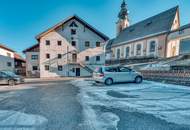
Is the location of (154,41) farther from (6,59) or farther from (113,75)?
(6,59)

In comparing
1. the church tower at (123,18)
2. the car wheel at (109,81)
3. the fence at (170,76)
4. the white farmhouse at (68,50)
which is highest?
the church tower at (123,18)

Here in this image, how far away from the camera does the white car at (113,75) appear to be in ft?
38.7

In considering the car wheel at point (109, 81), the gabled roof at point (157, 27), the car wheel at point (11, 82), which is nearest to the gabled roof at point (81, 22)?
the gabled roof at point (157, 27)

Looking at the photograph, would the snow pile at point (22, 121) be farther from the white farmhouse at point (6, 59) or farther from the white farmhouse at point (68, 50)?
the white farmhouse at point (6, 59)

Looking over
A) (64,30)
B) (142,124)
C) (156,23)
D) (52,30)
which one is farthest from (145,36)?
(142,124)

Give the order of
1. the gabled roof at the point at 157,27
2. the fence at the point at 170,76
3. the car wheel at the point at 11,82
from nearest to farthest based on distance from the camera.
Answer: the fence at the point at 170,76
the car wheel at the point at 11,82
the gabled roof at the point at 157,27

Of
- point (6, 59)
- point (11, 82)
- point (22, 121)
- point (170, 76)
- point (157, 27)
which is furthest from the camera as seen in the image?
point (6, 59)

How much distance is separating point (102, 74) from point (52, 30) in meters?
18.4

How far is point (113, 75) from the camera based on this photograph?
1196 cm

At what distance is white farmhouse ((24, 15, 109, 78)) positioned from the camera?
84.1 feet

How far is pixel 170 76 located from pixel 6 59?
33.4m

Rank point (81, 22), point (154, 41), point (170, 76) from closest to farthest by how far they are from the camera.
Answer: point (170, 76)
point (81, 22)
point (154, 41)

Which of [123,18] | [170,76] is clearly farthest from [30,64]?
[123,18]

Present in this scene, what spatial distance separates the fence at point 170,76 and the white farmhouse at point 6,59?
2982cm
